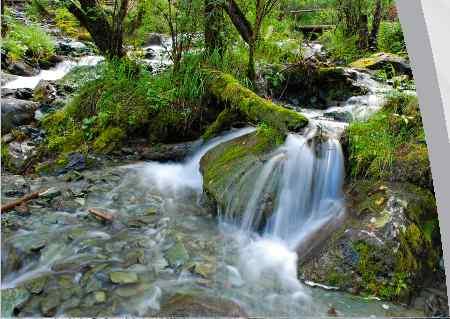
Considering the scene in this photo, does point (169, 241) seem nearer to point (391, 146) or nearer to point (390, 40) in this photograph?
point (391, 146)

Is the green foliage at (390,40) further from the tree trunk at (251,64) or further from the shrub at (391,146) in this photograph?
the shrub at (391,146)

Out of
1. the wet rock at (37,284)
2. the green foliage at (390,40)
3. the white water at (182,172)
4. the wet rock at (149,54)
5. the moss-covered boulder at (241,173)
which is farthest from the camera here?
the green foliage at (390,40)

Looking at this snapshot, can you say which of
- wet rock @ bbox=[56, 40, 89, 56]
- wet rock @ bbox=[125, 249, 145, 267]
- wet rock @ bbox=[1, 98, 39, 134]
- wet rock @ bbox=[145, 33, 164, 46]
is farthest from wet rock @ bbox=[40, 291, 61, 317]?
wet rock @ bbox=[56, 40, 89, 56]

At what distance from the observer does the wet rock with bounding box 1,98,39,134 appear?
388cm

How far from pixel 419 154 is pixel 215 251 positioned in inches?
53.4

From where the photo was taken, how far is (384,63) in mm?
5324

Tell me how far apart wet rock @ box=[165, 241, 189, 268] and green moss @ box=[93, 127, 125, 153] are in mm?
1471

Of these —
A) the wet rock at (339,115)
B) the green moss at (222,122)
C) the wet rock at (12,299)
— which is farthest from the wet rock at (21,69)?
the wet rock at (12,299)

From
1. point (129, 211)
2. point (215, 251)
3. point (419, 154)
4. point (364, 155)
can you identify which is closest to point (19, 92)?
point (129, 211)

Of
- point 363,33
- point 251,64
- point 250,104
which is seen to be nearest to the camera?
point 250,104

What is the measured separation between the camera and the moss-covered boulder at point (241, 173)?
102 inches

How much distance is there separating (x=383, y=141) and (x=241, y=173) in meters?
0.92

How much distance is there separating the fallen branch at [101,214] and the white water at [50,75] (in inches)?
95.9

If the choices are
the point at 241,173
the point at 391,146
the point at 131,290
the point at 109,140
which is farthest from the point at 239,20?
the point at 131,290
